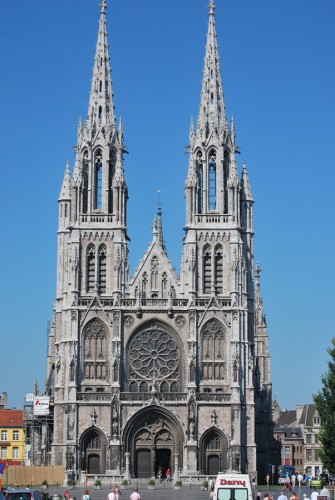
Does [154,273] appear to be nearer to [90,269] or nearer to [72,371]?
[90,269]

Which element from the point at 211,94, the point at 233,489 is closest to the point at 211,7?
the point at 211,94

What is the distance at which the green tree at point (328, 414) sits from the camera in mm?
51000

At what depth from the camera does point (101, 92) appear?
292 feet

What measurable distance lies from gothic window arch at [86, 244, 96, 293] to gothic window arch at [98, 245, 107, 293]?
0.49 metres

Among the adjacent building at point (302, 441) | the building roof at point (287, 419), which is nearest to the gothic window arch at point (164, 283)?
the adjacent building at point (302, 441)

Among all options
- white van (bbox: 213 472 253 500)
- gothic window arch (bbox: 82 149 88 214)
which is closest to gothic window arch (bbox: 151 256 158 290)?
gothic window arch (bbox: 82 149 88 214)

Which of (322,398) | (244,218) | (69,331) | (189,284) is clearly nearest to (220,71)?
(244,218)

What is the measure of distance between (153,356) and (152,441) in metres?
6.42

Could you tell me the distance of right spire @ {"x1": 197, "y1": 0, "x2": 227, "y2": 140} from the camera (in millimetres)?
87688

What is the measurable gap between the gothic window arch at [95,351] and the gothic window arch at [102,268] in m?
2.87

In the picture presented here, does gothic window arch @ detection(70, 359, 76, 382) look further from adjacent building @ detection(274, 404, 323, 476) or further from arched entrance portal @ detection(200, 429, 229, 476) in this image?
adjacent building @ detection(274, 404, 323, 476)

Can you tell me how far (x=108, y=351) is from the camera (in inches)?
3265

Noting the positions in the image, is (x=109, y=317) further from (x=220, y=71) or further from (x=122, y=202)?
(x=220, y=71)

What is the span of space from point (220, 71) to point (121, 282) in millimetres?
19950
